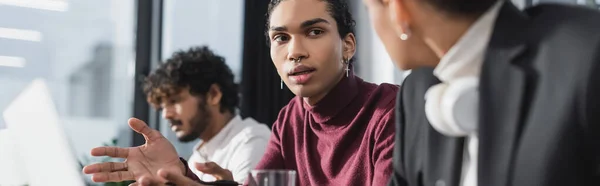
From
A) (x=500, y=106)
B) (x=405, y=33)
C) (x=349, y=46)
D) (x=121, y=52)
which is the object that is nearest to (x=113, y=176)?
(x=349, y=46)

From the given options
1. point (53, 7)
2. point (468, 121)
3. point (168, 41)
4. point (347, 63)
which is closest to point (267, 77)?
point (168, 41)

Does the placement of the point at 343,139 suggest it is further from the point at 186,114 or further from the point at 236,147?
the point at 186,114

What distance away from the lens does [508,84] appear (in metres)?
0.79

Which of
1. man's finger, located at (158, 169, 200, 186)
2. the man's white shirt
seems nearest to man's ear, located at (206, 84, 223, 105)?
the man's white shirt

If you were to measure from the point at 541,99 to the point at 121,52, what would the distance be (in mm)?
3199

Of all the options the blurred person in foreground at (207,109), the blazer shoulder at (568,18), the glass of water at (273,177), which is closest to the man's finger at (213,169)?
the glass of water at (273,177)

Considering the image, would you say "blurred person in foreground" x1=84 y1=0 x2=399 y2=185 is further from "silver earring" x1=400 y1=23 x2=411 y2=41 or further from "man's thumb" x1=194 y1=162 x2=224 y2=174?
"silver earring" x1=400 y1=23 x2=411 y2=41

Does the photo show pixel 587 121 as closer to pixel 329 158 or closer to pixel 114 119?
pixel 329 158

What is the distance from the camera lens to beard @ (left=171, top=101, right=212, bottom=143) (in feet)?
9.80

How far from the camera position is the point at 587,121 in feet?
2.42

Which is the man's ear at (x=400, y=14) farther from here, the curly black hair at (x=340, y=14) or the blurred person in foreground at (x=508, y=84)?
the curly black hair at (x=340, y=14)

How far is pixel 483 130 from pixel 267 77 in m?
2.99

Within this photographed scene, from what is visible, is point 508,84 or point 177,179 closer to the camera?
point 508,84

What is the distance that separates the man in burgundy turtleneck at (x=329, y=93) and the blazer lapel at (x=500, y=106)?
70 centimetres
